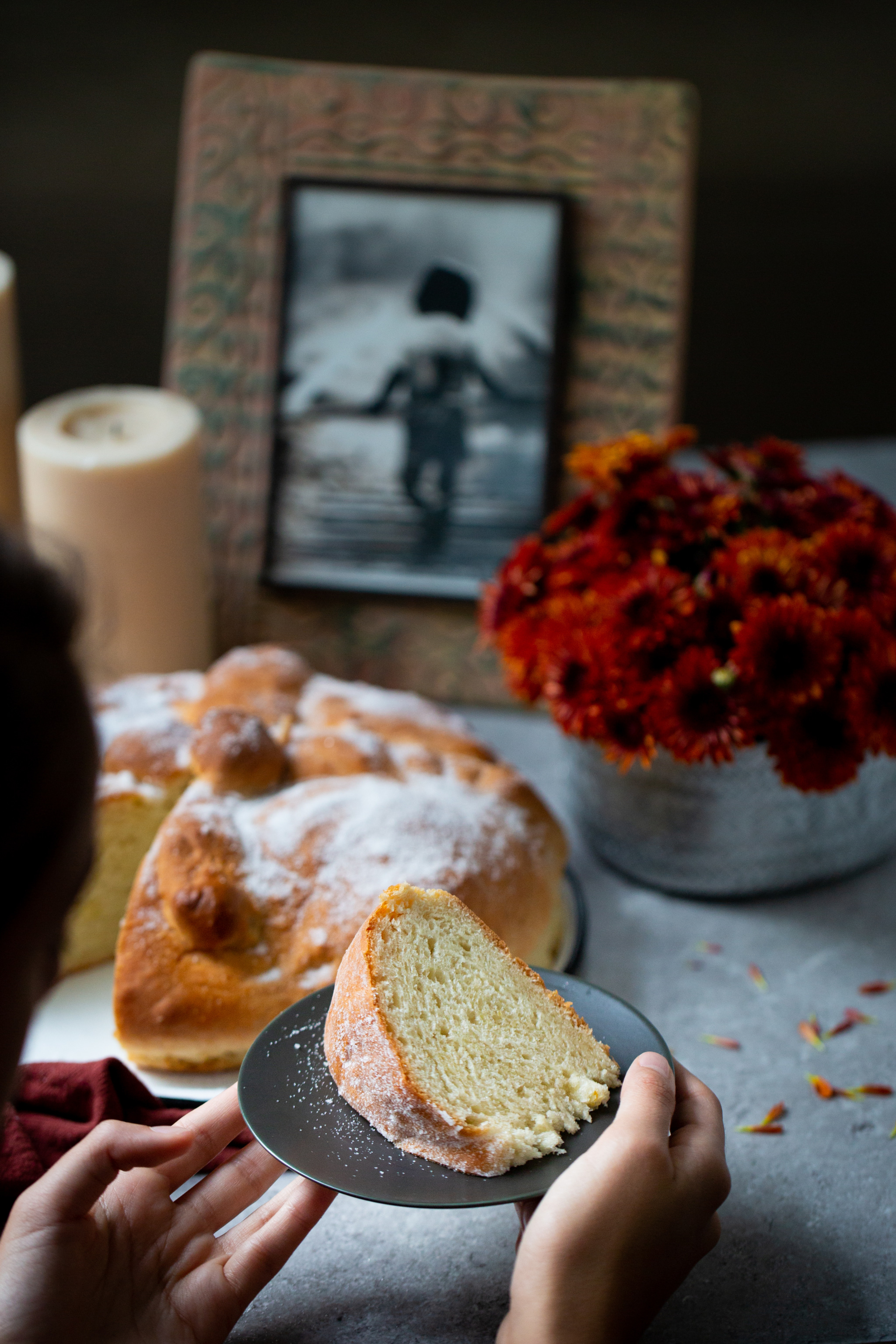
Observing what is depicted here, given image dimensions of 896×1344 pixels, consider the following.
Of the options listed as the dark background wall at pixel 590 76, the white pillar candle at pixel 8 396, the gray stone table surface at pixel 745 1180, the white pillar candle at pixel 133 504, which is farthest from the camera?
the dark background wall at pixel 590 76

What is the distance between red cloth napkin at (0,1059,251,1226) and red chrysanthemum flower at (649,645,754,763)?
455 mm

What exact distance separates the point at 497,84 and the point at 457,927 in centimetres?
119

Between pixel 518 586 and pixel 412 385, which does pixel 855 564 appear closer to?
pixel 518 586

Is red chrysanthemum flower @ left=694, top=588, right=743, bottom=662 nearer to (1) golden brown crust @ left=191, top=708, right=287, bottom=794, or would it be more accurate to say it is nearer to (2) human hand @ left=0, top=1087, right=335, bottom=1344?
(1) golden brown crust @ left=191, top=708, right=287, bottom=794

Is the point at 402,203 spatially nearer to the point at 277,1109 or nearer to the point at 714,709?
the point at 714,709

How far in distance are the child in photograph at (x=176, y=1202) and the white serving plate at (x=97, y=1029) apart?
116 millimetres

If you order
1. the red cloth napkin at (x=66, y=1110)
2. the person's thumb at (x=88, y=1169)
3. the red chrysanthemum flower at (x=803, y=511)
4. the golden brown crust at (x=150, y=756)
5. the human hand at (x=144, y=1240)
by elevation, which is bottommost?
the red cloth napkin at (x=66, y=1110)

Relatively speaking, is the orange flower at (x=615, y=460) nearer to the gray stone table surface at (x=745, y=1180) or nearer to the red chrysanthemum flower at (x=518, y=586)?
the red chrysanthemum flower at (x=518, y=586)

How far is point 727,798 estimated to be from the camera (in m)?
1.06

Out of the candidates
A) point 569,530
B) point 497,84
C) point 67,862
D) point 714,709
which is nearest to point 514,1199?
point 67,862

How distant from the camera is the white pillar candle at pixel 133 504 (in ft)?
4.43

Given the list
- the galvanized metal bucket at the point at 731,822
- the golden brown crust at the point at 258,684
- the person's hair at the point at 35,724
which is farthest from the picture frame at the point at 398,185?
the person's hair at the point at 35,724

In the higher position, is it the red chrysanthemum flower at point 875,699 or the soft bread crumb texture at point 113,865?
the red chrysanthemum flower at point 875,699

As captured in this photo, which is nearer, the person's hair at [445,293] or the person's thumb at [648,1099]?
the person's thumb at [648,1099]
